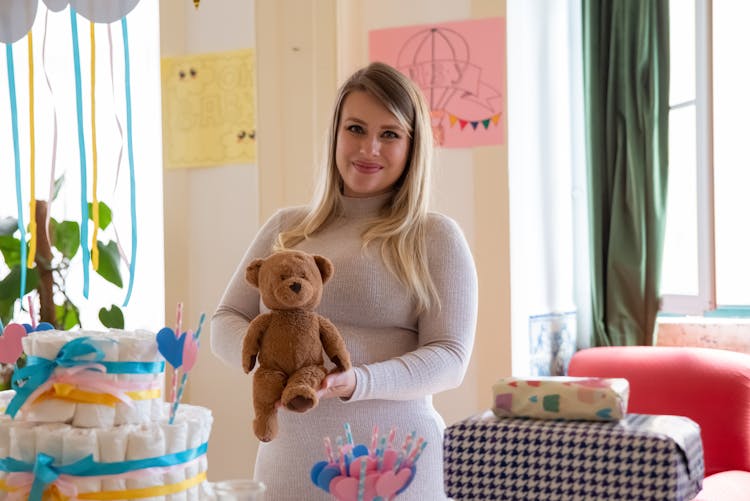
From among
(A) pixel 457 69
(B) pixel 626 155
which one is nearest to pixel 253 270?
(A) pixel 457 69

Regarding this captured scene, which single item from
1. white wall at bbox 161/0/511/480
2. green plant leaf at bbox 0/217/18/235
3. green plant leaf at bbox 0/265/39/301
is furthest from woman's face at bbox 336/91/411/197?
green plant leaf at bbox 0/217/18/235

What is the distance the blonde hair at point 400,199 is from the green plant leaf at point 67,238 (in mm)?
887

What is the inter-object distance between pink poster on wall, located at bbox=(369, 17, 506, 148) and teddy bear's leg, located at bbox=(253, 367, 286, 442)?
1412mm

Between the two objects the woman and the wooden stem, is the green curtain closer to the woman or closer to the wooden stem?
the woman

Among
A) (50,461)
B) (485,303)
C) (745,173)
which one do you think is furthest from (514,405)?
(745,173)

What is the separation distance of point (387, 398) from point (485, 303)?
3.54 ft

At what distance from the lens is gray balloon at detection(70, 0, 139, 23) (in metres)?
1.50

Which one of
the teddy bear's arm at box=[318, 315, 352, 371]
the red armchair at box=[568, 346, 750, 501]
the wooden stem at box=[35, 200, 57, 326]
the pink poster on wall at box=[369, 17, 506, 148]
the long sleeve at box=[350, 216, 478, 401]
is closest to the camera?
the teddy bear's arm at box=[318, 315, 352, 371]

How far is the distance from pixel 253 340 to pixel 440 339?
39 cm

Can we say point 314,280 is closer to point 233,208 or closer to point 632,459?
point 632,459

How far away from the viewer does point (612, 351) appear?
256 cm

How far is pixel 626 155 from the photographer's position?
2859 mm

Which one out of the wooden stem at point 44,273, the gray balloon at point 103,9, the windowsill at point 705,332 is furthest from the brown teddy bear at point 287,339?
the windowsill at point 705,332

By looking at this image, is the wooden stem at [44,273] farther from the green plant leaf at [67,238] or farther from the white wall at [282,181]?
the white wall at [282,181]
